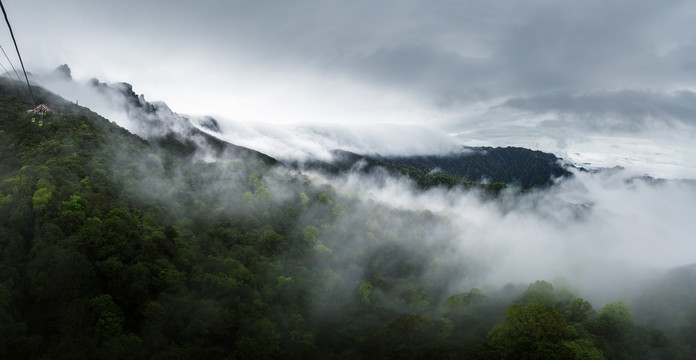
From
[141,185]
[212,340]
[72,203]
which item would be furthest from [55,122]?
[212,340]

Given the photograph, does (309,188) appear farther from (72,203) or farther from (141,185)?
(72,203)

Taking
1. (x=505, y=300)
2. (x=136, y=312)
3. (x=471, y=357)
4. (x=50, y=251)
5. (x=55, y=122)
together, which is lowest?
(x=505, y=300)

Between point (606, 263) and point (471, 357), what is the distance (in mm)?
154645

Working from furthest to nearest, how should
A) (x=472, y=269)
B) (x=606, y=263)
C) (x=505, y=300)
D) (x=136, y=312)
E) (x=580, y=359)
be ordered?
(x=606, y=263), (x=472, y=269), (x=505, y=300), (x=136, y=312), (x=580, y=359)

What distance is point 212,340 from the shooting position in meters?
44.9

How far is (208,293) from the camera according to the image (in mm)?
54500

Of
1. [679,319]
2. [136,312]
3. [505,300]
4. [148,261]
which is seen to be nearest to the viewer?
[136,312]

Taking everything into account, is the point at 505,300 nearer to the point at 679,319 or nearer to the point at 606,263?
the point at 679,319

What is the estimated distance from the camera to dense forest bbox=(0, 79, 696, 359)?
1521 inches

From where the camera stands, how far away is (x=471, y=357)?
42031mm

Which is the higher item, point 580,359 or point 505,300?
point 580,359

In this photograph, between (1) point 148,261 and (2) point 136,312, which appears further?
(1) point 148,261

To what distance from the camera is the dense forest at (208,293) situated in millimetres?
38625

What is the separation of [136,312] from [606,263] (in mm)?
192667
